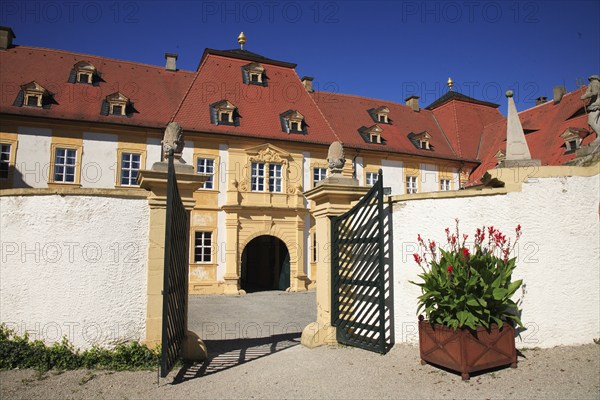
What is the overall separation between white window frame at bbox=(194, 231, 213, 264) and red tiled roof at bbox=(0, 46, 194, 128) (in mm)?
4848

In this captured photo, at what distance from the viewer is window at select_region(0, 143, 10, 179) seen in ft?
55.9

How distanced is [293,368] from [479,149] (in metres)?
24.1

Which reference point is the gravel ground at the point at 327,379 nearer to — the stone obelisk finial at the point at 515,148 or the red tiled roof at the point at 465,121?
the stone obelisk finial at the point at 515,148

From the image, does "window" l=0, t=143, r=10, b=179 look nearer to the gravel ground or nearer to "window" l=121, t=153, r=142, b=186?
"window" l=121, t=153, r=142, b=186

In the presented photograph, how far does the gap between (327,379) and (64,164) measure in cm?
1586

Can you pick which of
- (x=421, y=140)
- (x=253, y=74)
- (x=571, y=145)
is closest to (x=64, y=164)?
(x=253, y=74)

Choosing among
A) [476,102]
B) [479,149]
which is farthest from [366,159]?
[476,102]

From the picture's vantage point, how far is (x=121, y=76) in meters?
21.4

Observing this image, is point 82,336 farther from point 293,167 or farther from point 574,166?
point 293,167

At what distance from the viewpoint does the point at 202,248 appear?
1883 centimetres

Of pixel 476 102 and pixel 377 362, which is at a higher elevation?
pixel 476 102

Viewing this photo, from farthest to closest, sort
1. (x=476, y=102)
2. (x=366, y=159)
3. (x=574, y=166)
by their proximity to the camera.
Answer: (x=476, y=102) < (x=366, y=159) < (x=574, y=166)

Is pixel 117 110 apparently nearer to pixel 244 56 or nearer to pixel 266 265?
pixel 244 56

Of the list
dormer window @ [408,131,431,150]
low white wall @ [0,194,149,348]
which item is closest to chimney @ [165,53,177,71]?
dormer window @ [408,131,431,150]
